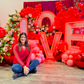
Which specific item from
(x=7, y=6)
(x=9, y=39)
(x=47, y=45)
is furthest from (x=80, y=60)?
(x=7, y=6)

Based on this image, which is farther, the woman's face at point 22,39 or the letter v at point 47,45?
the letter v at point 47,45

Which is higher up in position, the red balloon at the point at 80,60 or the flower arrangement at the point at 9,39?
the flower arrangement at the point at 9,39

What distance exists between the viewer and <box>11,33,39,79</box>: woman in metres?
1.79

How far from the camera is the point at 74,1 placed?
3.75 meters

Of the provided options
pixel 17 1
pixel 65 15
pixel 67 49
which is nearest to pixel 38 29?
pixel 65 15

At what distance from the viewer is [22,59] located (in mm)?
1971

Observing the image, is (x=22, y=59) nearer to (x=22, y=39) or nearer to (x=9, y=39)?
(x=22, y=39)

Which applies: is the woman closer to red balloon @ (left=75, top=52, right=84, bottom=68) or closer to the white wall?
red balloon @ (left=75, top=52, right=84, bottom=68)

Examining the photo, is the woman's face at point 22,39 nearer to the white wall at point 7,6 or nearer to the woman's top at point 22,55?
the woman's top at point 22,55

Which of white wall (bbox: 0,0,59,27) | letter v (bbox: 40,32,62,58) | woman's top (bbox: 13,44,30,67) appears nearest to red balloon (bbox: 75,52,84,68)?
letter v (bbox: 40,32,62,58)

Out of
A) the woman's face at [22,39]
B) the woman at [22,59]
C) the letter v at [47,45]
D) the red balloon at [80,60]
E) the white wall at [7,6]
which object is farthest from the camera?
the white wall at [7,6]

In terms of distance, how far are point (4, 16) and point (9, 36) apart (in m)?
2.22

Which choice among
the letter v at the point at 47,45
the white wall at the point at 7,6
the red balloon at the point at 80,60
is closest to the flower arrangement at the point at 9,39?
the letter v at the point at 47,45

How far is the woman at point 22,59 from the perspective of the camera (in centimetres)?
179
